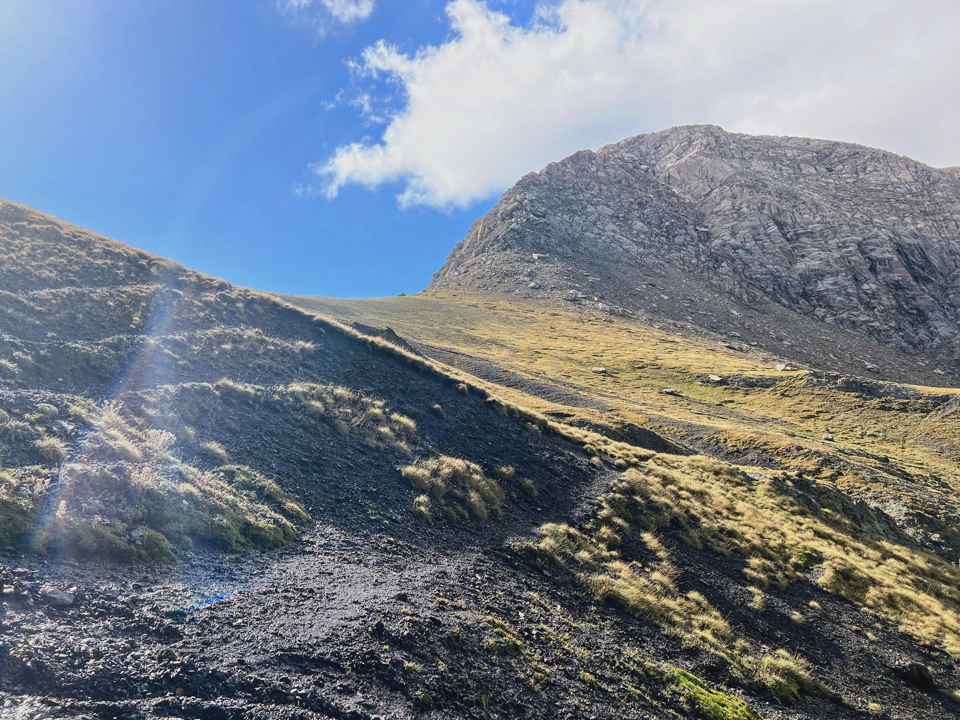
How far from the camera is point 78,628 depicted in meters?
7.51

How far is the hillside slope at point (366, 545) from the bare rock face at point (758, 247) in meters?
80.8

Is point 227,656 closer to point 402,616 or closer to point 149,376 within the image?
point 402,616

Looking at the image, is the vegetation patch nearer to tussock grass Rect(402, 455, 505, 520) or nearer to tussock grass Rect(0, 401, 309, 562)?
tussock grass Rect(402, 455, 505, 520)

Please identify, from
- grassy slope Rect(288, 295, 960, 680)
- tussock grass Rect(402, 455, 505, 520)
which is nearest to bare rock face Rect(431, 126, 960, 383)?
grassy slope Rect(288, 295, 960, 680)

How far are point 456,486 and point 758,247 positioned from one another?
134752mm

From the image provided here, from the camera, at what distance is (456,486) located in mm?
17469

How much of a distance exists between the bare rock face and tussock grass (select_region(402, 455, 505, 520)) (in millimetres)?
86604

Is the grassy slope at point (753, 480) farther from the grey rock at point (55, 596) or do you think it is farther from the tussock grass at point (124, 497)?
the grey rock at point (55, 596)

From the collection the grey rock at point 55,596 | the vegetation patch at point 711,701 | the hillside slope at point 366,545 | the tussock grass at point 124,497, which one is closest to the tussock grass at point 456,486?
the hillside slope at point 366,545

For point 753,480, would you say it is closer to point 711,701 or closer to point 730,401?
point 711,701

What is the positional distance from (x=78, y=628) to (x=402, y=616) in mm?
5054


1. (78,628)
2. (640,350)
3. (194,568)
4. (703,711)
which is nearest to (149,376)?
(194,568)

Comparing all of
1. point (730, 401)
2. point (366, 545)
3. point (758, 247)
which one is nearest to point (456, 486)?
point (366, 545)

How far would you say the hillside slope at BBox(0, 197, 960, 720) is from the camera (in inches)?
315
